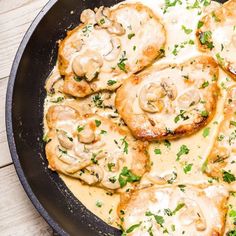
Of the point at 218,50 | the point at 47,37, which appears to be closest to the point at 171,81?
the point at 218,50

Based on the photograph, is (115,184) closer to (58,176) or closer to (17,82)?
(58,176)

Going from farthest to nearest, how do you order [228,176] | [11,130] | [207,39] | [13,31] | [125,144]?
[13,31] → [207,39] → [125,144] → [228,176] → [11,130]

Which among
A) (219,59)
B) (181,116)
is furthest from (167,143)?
(219,59)

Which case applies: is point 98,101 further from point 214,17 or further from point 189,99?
point 214,17

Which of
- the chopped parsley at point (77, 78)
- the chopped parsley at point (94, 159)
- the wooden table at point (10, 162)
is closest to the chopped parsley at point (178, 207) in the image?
the chopped parsley at point (94, 159)

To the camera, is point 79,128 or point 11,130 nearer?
point 11,130

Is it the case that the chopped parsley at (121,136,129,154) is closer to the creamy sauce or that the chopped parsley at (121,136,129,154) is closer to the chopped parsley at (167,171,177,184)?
the creamy sauce
